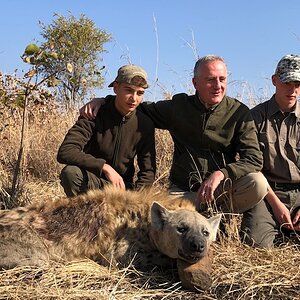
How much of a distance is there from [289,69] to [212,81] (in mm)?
727

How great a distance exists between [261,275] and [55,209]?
66.3 inches

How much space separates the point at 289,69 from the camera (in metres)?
4.91

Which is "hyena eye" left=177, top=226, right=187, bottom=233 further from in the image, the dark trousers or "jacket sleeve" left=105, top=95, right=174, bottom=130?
"jacket sleeve" left=105, top=95, right=174, bottom=130

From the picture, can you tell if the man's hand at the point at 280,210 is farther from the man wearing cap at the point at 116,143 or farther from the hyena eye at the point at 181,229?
the hyena eye at the point at 181,229

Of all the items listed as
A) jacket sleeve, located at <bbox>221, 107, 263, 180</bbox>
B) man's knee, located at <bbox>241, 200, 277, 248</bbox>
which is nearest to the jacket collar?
jacket sleeve, located at <bbox>221, 107, 263, 180</bbox>

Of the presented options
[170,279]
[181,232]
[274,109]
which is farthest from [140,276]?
[274,109]

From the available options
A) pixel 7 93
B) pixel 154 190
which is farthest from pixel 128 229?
pixel 7 93

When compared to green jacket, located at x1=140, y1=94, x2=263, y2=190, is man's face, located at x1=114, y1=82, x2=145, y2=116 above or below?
above

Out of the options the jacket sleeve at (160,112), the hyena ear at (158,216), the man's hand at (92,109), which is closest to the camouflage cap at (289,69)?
the jacket sleeve at (160,112)

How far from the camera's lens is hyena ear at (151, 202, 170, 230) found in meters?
4.01

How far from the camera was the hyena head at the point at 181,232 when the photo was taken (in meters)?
3.72

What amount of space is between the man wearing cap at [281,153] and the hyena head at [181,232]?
39.5 inches

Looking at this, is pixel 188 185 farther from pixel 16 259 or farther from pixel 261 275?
pixel 16 259

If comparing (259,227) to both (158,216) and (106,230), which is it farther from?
(106,230)
